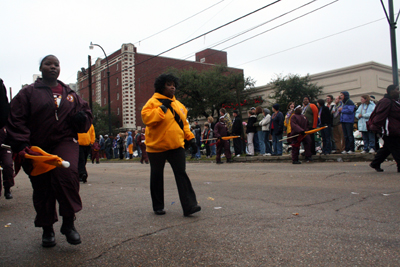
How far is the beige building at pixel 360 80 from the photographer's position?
910 inches

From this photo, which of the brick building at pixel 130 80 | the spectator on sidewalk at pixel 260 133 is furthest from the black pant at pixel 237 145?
the brick building at pixel 130 80

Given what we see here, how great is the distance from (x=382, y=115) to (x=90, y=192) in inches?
245

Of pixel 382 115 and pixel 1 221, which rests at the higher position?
pixel 382 115

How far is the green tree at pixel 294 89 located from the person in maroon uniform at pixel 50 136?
24.7 meters

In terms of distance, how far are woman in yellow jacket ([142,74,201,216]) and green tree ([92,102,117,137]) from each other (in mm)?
47504

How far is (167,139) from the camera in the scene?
454cm

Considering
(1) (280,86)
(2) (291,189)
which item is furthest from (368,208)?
→ (1) (280,86)

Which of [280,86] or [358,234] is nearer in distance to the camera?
[358,234]

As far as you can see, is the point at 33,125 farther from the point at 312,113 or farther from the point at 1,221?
the point at 312,113

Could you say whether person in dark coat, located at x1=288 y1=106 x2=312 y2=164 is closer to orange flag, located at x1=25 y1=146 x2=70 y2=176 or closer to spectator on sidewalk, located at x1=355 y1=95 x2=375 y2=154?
spectator on sidewalk, located at x1=355 y1=95 x2=375 y2=154

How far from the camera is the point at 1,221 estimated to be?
4.82 metres

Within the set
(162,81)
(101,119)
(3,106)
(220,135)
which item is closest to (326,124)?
(220,135)

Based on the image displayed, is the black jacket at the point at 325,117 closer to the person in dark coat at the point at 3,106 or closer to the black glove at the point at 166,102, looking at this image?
the black glove at the point at 166,102

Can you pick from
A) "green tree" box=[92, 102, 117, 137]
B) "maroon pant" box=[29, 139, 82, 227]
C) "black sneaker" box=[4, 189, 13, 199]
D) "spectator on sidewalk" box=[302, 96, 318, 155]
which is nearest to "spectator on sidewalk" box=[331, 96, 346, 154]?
"spectator on sidewalk" box=[302, 96, 318, 155]
